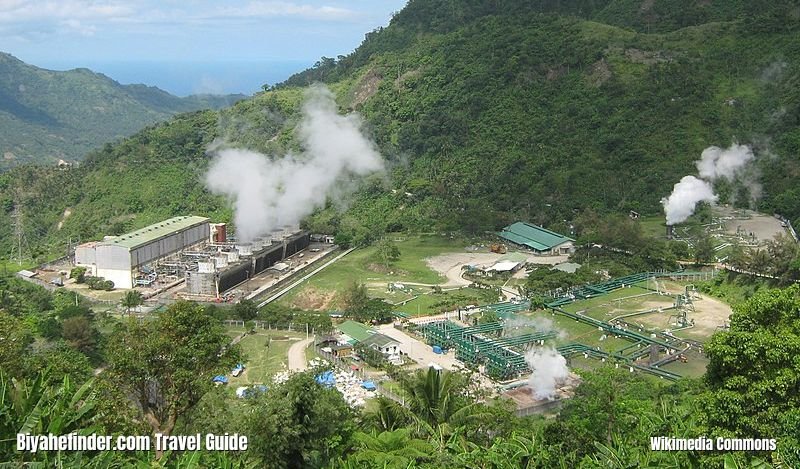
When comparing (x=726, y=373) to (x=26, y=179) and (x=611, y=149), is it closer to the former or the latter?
(x=611, y=149)

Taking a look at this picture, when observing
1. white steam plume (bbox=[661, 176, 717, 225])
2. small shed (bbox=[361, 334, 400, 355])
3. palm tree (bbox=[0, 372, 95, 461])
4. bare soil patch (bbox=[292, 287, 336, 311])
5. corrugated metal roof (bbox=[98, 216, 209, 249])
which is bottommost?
small shed (bbox=[361, 334, 400, 355])

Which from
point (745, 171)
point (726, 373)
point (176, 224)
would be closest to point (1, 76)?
point (176, 224)

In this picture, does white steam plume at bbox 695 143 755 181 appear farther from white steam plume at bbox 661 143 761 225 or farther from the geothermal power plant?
the geothermal power plant

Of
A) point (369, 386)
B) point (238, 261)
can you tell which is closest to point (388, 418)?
point (369, 386)

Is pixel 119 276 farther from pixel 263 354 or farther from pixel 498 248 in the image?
pixel 498 248

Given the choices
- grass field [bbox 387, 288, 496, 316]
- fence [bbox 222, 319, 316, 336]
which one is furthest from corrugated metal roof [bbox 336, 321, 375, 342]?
grass field [bbox 387, 288, 496, 316]

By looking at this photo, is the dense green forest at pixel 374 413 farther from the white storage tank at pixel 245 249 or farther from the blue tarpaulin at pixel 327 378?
the white storage tank at pixel 245 249
